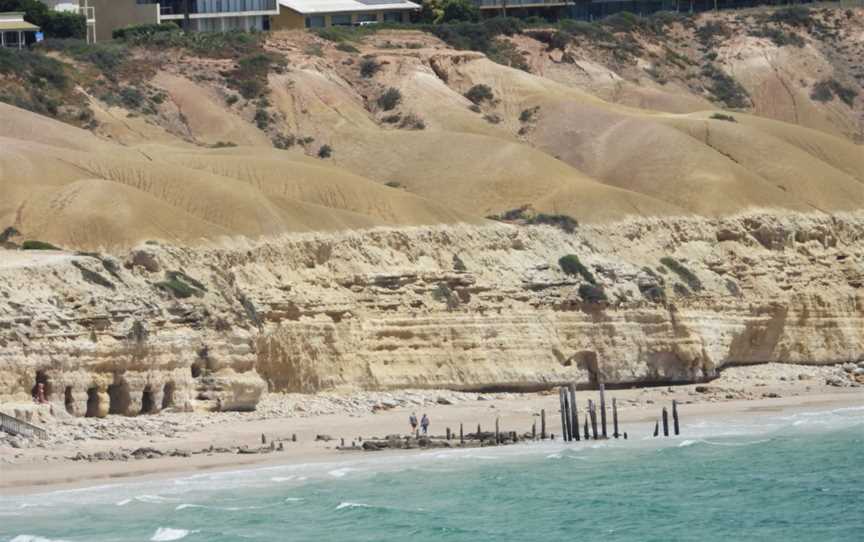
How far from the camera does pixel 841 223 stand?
8119 centimetres

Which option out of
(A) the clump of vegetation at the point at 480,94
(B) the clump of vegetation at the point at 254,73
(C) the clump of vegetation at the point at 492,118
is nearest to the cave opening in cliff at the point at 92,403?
(B) the clump of vegetation at the point at 254,73

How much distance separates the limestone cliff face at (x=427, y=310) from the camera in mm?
52781

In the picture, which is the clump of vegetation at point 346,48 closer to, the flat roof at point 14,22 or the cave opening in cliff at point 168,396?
the flat roof at point 14,22

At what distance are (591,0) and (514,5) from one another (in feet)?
22.5

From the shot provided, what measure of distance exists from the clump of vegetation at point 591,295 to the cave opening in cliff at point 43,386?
2321 cm

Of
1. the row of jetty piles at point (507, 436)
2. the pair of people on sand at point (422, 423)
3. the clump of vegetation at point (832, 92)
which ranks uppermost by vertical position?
the clump of vegetation at point (832, 92)

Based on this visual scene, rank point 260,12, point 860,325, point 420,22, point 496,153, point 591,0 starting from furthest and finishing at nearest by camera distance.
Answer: point 591,0 < point 420,22 < point 260,12 < point 496,153 < point 860,325

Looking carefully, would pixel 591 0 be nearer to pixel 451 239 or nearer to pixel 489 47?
Answer: pixel 489 47

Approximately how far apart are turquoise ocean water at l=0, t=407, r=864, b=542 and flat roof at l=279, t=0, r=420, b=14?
209 ft

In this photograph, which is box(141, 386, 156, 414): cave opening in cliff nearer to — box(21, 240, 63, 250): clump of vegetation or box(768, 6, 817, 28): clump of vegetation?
box(21, 240, 63, 250): clump of vegetation

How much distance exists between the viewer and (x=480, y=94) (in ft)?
344

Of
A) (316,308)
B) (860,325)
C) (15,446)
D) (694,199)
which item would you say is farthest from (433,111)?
(15,446)

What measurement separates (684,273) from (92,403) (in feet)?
95.2

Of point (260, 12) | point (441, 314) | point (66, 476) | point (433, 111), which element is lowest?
point (66, 476)
